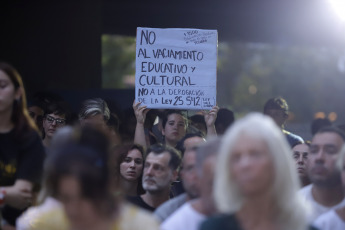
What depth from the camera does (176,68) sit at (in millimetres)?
7039

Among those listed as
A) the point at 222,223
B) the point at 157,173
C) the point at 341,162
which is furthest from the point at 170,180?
the point at 222,223

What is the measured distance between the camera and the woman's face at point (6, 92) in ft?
14.0

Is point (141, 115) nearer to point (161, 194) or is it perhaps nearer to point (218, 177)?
point (161, 194)

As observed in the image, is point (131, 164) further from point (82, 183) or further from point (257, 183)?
point (82, 183)

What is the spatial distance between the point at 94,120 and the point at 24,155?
2.31 metres

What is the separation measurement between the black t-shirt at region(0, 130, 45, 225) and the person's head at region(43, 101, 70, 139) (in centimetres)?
199

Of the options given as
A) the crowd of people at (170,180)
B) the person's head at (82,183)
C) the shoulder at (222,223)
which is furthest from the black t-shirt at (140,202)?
the person's head at (82,183)

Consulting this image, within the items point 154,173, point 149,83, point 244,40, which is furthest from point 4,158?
point 244,40

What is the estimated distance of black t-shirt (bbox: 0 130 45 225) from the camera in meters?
4.25

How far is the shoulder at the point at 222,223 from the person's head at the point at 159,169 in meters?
1.97

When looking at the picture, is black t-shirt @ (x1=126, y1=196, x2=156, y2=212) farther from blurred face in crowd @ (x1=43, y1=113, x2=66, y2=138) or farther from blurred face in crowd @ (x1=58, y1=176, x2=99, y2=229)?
blurred face in crowd @ (x1=58, y1=176, x2=99, y2=229)

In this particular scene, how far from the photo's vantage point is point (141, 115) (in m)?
6.81

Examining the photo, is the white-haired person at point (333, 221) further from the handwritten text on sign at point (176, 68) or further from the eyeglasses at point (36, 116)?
the eyeglasses at point (36, 116)

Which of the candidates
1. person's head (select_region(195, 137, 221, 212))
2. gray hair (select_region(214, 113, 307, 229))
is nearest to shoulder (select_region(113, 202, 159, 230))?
gray hair (select_region(214, 113, 307, 229))
